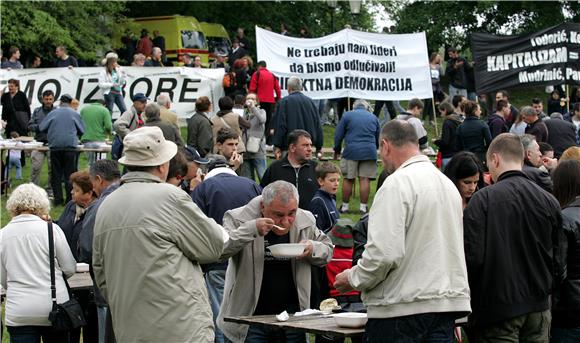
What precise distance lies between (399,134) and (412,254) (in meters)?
0.78

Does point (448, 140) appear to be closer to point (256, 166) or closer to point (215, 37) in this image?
point (256, 166)

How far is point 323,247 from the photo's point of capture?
8.54 meters

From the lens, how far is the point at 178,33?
131 ft

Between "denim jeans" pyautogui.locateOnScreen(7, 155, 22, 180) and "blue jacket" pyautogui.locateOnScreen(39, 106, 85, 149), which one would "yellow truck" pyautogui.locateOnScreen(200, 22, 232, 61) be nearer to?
"denim jeans" pyautogui.locateOnScreen(7, 155, 22, 180)

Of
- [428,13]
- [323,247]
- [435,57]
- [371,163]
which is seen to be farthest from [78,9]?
[323,247]

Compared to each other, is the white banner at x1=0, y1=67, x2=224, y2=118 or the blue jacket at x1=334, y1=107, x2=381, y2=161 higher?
the white banner at x1=0, y1=67, x2=224, y2=118

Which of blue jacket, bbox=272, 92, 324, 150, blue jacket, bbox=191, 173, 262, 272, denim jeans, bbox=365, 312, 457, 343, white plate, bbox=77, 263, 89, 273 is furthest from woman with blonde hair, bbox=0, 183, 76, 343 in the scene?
blue jacket, bbox=272, 92, 324, 150

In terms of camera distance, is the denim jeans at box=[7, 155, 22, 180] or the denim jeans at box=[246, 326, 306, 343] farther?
the denim jeans at box=[7, 155, 22, 180]

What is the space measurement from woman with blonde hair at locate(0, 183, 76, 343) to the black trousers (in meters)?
10.4

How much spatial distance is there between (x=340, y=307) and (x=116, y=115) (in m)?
16.3

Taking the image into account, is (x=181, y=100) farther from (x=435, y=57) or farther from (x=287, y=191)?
(x=287, y=191)

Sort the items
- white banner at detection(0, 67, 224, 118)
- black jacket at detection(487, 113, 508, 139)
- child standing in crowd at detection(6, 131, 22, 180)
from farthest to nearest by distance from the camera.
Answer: white banner at detection(0, 67, 224, 118)
child standing in crowd at detection(6, 131, 22, 180)
black jacket at detection(487, 113, 508, 139)

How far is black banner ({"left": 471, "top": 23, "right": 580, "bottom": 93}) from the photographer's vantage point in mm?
22531

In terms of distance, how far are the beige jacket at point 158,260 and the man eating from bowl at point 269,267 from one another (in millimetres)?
1333
